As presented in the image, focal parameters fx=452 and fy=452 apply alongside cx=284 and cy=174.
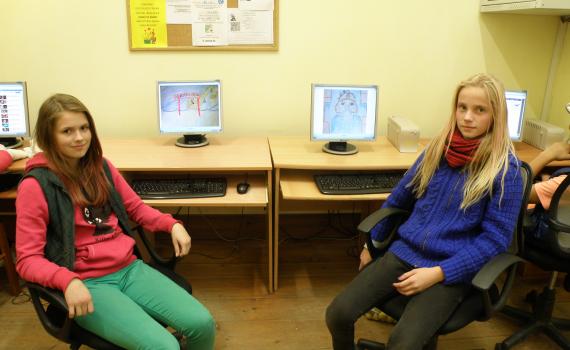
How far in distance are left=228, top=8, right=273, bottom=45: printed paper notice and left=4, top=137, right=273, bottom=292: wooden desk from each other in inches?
23.5

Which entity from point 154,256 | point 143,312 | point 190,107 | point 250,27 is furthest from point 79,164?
point 250,27

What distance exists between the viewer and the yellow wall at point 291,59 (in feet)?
8.79

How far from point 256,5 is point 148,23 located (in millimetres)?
641

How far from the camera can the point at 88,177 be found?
1.60 meters

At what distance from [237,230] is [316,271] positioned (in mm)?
681

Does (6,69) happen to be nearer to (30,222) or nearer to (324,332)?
(30,222)

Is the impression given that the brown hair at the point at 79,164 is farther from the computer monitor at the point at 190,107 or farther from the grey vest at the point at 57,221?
the computer monitor at the point at 190,107

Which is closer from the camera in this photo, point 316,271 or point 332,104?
point 332,104

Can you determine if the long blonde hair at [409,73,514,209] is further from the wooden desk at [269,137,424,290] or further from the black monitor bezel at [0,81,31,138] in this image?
the black monitor bezel at [0,81,31,138]

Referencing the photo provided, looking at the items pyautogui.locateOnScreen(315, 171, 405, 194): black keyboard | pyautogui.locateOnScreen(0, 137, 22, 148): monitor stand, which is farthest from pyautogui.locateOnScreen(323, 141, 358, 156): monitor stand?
pyautogui.locateOnScreen(0, 137, 22, 148): monitor stand

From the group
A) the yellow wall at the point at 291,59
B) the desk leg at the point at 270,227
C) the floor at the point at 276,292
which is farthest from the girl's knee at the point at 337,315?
the yellow wall at the point at 291,59

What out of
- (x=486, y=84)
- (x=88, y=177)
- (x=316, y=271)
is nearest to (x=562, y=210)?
(x=486, y=84)

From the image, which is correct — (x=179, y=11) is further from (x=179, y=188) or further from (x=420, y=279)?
(x=420, y=279)

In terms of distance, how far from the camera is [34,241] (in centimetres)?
140
